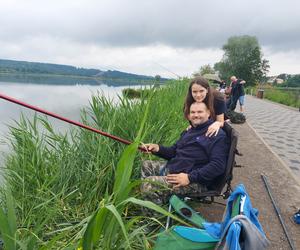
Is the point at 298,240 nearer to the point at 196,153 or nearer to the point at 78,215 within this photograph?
the point at 196,153

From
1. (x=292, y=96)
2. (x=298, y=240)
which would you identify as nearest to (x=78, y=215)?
(x=298, y=240)

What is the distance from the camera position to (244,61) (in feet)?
224

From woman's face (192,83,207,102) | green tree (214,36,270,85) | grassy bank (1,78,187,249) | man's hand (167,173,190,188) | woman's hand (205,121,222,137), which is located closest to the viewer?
man's hand (167,173,190,188)

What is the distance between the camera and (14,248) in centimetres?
154

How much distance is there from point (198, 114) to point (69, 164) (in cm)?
156

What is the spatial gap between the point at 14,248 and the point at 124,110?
9.56 ft

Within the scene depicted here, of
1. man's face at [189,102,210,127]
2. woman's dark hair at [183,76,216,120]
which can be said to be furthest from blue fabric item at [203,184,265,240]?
woman's dark hair at [183,76,216,120]

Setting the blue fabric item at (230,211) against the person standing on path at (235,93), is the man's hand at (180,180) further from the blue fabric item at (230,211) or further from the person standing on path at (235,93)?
the person standing on path at (235,93)

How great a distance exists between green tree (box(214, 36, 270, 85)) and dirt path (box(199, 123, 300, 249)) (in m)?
62.5

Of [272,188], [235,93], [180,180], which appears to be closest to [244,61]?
[235,93]

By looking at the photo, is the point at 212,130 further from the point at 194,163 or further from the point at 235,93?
the point at 235,93

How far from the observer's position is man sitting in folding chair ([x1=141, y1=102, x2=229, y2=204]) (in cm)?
280

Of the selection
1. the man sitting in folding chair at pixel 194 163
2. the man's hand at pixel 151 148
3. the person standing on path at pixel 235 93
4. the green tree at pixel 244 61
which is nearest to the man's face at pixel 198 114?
the man sitting in folding chair at pixel 194 163

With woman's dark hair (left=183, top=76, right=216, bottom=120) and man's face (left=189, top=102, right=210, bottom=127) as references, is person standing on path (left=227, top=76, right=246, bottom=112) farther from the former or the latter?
man's face (left=189, top=102, right=210, bottom=127)
